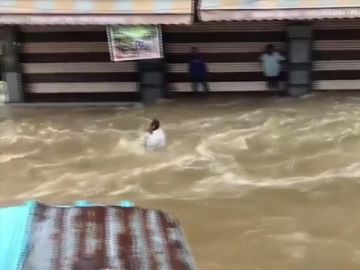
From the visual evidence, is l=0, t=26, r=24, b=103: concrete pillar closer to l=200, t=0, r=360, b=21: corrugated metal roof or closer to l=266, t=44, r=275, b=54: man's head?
l=200, t=0, r=360, b=21: corrugated metal roof

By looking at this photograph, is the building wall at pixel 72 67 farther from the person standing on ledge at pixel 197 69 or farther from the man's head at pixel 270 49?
the man's head at pixel 270 49

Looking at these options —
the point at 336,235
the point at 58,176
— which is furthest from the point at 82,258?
the point at 58,176

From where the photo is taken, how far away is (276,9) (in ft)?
50.8

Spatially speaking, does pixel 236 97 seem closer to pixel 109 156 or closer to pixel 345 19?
pixel 345 19

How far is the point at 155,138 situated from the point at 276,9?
157 inches

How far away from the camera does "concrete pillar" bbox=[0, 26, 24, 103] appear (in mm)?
17094

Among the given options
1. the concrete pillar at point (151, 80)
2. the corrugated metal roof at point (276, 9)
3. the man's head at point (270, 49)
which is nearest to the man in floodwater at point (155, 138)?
the corrugated metal roof at point (276, 9)

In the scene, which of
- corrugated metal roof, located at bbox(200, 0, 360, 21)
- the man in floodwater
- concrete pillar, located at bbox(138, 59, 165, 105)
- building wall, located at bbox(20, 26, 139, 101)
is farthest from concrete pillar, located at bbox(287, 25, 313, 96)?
the man in floodwater

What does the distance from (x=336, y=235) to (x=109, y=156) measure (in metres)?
5.13

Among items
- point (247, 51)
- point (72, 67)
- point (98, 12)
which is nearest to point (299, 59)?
point (247, 51)

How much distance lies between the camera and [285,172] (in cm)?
1330

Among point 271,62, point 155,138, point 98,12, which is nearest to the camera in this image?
point 155,138

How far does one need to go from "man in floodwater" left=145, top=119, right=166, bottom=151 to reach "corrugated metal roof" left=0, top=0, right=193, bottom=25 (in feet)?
9.19

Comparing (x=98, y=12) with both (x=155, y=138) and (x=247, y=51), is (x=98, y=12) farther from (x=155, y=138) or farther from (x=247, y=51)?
(x=247, y=51)
